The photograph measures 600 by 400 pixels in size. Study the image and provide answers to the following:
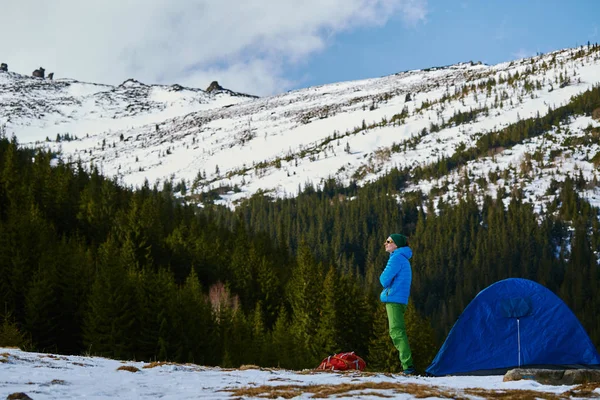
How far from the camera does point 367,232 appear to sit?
194m

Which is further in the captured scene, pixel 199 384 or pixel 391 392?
pixel 199 384

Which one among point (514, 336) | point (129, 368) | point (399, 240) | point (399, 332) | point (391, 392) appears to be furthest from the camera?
point (514, 336)

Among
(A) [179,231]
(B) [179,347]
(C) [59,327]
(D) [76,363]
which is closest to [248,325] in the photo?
(B) [179,347]

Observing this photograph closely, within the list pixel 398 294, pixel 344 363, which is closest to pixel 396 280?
pixel 398 294

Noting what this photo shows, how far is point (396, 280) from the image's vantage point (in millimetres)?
13625

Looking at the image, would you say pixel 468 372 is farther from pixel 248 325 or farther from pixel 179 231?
pixel 179 231

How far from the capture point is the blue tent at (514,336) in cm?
1653

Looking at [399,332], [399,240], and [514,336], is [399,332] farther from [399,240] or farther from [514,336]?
[514,336]

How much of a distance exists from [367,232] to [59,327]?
519 ft

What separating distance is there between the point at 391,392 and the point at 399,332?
5.29 meters

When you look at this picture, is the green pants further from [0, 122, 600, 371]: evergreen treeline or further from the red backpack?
[0, 122, 600, 371]: evergreen treeline

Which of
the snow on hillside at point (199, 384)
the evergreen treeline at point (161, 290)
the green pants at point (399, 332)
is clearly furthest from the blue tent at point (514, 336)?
the evergreen treeline at point (161, 290)

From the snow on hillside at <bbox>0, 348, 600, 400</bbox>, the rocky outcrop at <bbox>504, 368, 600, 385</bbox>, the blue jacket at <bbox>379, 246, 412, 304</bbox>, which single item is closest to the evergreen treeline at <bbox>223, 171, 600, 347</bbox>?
the blue jacket at <bbox>379, 246, 412, 304</bbox>

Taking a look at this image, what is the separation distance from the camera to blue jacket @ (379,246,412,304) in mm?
13547
